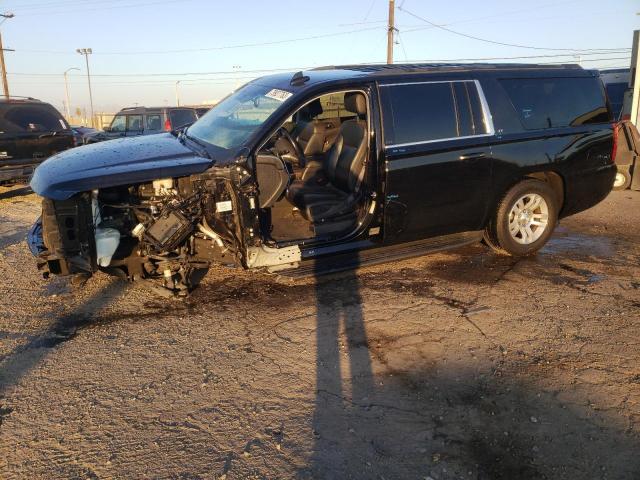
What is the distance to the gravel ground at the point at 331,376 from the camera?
8.79 feet

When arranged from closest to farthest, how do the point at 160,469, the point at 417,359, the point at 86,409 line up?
the point at 160,469
the point at 86,409
the point at 417,359

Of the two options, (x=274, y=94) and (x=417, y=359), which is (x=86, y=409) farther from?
(x=274, y=94)

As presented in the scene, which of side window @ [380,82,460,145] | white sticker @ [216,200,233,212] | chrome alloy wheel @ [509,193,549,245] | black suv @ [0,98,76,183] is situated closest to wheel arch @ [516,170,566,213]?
chrome alloy wheel @ [509,193,549,245]

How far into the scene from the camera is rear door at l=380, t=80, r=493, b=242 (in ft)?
15.5

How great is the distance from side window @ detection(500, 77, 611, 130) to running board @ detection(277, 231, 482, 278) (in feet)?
4.50

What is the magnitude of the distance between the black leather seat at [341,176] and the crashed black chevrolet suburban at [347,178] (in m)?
0.02

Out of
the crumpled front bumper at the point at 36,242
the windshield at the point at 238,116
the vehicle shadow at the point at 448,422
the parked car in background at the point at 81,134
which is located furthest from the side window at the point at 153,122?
the vehicle shadow at the point at 448,422

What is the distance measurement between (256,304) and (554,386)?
2515 millimetres

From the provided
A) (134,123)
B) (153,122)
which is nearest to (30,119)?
(153,122)

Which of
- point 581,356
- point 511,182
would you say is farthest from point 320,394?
point 511,182

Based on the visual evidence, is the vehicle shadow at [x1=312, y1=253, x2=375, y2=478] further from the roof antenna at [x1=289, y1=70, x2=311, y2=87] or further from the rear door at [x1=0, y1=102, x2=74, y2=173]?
the rear door at [x1=0, y1=102, x2=74, y2=173]

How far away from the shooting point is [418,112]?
15.8 ft

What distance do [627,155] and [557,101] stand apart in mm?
3752

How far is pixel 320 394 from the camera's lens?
323 cm
